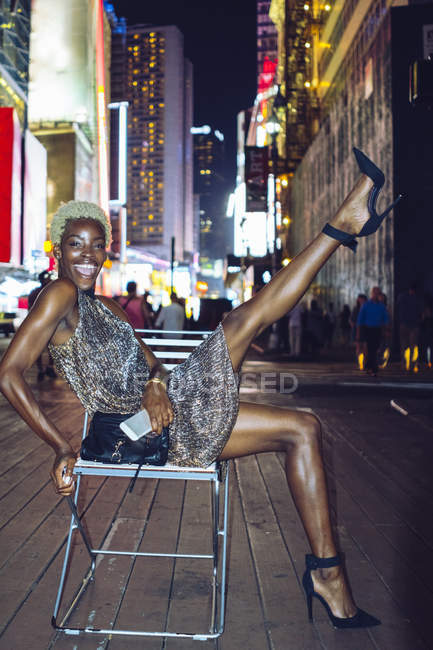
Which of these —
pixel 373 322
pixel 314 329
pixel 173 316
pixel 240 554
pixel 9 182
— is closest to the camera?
pixel 240 554

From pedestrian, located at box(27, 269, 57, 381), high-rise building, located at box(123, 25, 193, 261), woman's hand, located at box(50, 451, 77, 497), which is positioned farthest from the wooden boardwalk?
high-rise building, located at box(123, 25, 193, 261)

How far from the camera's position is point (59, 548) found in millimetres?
2912

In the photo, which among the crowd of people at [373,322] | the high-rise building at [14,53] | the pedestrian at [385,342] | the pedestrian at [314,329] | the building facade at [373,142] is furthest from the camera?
the high-rise building at [14,53]

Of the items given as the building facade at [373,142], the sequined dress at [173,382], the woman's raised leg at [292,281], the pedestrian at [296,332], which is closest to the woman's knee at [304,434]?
the sequined dress at [173,382]

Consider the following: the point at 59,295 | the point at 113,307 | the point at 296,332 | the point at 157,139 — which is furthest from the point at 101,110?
the point at 157,139

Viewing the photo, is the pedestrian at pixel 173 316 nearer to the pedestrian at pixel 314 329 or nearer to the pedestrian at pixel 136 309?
the pedestrian at pixel 136 309

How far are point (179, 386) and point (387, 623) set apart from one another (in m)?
1.18

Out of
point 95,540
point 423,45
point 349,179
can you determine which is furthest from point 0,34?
point 95,540

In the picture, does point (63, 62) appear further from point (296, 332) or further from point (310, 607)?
point (310, 607)

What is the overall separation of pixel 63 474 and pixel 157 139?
189649 millimetres

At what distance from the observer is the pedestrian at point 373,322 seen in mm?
11328

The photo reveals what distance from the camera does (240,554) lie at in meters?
2.88

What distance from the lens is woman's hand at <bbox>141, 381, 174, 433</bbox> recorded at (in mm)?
2012

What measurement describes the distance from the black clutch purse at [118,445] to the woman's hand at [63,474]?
289 millimetres
